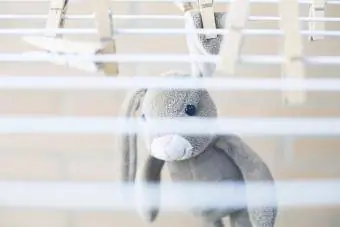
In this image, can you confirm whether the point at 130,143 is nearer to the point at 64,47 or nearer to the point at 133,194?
the point at 133,194

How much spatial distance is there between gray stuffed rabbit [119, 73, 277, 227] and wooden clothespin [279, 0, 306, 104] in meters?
0.16

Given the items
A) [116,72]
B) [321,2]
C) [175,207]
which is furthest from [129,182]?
[321,2]

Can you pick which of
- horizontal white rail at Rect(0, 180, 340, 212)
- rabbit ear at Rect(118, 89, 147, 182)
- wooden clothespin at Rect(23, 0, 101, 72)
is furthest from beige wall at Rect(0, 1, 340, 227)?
wooden clothespin at Rect(23, 0, 101, 72)

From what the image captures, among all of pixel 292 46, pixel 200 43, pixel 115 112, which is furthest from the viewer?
pixel 115 112

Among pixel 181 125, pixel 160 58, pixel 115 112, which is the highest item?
pixel 160 58

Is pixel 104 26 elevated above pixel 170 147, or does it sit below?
above

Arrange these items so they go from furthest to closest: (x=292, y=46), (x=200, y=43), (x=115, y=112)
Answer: (x=115, y=112), (x=200, y=43), (x=292, y=46)

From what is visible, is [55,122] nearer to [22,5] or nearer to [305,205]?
[22,5]

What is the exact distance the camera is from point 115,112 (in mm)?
919

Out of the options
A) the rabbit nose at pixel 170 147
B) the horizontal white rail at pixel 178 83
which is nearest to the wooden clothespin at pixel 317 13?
the horizontal white rail at pixel 178 83

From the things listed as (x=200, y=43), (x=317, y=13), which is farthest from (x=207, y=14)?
(x=317, y=13)

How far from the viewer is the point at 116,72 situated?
1.81 feet

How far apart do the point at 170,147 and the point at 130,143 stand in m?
0.07

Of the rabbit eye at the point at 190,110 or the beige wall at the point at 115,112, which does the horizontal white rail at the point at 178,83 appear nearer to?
the rabbit eye at the point at 190,110
